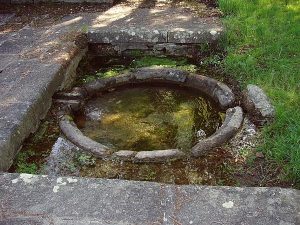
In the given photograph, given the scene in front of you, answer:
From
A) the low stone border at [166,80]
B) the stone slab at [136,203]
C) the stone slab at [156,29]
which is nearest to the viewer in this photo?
the stone slab at [136,203]

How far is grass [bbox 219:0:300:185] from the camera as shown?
3.44 m

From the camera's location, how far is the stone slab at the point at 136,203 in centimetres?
238

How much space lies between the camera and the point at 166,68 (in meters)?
5.41

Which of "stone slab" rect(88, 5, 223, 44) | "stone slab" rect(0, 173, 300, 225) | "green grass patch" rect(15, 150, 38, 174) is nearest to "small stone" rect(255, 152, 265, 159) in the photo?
"stone slab" rect(0, 173, 300, 225)

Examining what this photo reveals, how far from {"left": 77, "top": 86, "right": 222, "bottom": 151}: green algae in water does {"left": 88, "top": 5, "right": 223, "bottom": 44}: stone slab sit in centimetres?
106

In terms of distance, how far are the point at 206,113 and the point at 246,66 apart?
92 centimetres

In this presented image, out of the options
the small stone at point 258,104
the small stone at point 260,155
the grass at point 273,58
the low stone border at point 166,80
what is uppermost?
the grass at point 273,58

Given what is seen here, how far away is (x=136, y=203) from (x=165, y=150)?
3.90ft

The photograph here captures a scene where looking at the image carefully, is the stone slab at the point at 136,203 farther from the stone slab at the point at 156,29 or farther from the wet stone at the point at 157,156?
the stone slab at the point at 156,29

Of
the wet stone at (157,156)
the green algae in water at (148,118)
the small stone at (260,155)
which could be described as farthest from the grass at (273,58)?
the wet stone at (157,156)

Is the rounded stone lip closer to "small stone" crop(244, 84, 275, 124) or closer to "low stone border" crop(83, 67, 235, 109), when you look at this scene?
"low stone border" crop(83, 67, 235, 109)

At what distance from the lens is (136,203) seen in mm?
2518

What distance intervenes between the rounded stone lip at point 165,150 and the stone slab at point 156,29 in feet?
2.48

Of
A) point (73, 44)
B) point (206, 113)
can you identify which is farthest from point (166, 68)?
point (73, 44)
